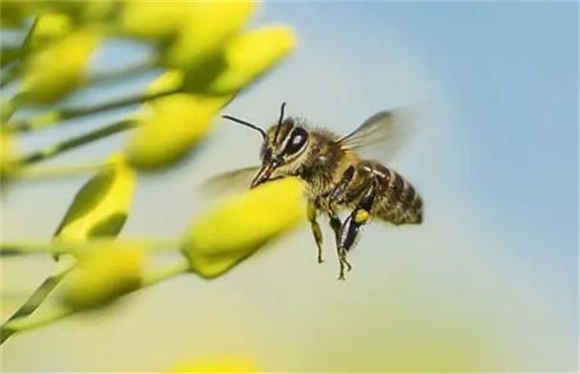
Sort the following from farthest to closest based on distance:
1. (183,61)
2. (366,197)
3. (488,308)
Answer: (488,308)
(366,197)
(183,61)

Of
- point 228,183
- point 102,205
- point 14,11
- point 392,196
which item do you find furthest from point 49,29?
point 392,196

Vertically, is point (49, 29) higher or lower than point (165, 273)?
higher

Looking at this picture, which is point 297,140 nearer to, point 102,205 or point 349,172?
point 349,172

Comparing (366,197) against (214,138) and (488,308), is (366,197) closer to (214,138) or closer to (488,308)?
(214,138)

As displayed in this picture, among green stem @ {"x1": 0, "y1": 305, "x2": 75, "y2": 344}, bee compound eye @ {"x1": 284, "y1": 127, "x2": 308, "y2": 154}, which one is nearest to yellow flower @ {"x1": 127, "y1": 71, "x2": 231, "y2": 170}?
green stem @ {"x1": 0, "y1": 305, "x2": 75, "y2": 344}

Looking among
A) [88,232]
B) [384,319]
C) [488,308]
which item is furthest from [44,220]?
[488,308]

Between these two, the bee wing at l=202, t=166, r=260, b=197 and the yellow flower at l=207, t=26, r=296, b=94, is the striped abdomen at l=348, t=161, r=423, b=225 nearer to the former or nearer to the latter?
the bee wing at l=202, t=166, r=260, b=197

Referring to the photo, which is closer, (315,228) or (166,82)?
(166,82)
